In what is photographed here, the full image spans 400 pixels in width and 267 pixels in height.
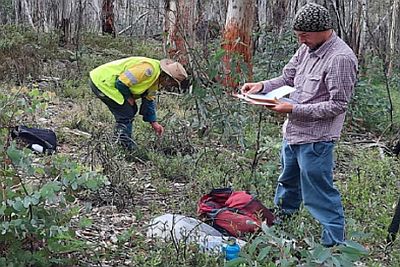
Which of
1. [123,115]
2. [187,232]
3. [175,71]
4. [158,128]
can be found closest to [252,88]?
[187,232]

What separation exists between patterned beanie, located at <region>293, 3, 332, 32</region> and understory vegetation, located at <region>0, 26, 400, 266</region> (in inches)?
50.6

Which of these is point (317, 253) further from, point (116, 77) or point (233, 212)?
point (116, 77)

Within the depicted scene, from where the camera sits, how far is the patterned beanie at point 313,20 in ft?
12.9

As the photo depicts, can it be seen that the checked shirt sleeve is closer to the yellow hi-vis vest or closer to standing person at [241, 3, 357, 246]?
standing person at [241, 3, 357, 246]

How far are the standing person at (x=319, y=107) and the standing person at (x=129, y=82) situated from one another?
72.7 inches

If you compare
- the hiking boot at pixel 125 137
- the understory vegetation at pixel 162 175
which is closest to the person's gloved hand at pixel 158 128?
the understory vegetation at pixel 162 175

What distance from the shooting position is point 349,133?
873 cm

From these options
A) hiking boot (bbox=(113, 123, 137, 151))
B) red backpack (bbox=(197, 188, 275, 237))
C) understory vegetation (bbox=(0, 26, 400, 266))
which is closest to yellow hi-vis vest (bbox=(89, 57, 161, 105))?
hiking boot (bbox=(113, 123, 137, 151))

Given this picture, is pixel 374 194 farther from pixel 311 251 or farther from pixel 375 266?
pixel 311 251

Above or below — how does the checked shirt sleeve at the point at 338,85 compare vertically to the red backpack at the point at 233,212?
above

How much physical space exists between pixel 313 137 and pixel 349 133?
4888 mm

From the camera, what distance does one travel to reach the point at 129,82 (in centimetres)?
589

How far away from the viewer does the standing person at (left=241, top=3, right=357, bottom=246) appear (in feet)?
12.6

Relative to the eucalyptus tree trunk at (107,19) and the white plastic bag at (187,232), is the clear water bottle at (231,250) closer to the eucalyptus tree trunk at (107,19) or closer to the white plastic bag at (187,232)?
the white plastic bag at (187,232)
